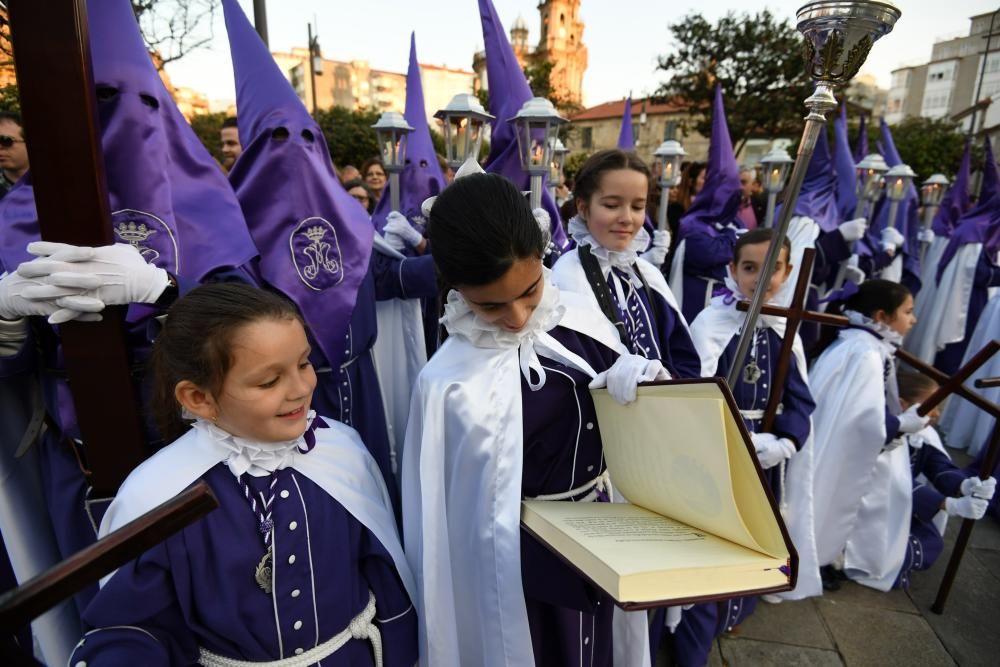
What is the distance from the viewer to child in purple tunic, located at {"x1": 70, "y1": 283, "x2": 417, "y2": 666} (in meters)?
1.32

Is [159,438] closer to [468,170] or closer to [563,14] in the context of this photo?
[468,170]

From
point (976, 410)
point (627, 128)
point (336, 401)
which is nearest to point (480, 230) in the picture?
point (336, 401)

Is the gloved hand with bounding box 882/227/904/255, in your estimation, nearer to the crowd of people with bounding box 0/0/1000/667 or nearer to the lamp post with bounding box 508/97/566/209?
the crowd of people with bounding box 0/0/1000/667

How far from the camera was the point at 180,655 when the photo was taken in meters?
1.35

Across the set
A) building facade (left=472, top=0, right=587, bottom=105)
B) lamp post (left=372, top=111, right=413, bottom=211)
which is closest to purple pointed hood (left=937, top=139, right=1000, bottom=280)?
lamp post (left=372, top=111, right=413, bottom=211)

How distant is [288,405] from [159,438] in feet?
2.38

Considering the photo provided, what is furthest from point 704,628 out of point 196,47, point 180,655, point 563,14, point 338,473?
point 563,14

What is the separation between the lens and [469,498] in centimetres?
172

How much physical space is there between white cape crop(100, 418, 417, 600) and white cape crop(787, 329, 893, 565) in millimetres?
2414

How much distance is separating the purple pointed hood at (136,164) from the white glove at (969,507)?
153 inches

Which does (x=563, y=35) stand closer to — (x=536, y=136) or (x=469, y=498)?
(x=536, y=136)

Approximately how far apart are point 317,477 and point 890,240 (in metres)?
7.01

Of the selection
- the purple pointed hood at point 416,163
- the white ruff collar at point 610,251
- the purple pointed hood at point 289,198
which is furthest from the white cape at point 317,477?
the purple pointed hood at point 416,163

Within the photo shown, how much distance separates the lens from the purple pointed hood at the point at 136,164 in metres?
1.83
